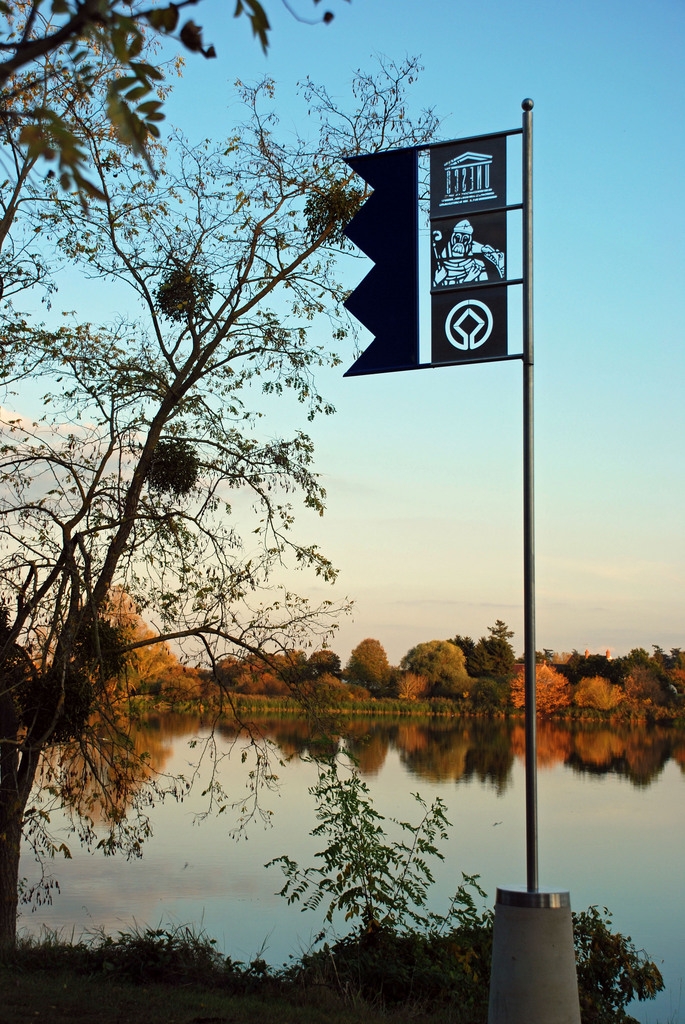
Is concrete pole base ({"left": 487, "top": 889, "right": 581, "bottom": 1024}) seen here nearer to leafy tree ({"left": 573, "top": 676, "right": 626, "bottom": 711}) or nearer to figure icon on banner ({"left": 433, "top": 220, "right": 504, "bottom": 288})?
figure icon on banner ({"left": 433, "top": 220, "right": 504, "bottom": 288})

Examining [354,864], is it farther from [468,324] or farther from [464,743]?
[464,743]

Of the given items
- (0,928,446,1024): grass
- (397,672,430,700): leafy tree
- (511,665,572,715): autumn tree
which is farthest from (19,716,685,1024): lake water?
(511,665,572,715): autumn tree

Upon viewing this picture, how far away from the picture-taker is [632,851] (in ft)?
59.0

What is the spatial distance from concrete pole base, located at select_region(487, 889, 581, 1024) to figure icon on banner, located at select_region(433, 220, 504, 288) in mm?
3109

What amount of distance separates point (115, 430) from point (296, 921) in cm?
660

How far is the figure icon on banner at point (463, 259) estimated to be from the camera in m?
5.54

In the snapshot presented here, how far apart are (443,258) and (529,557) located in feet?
5.61

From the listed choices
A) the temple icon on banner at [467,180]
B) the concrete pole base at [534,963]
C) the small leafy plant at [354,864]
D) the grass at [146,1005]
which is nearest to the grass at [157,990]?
the grass at [146,1005]

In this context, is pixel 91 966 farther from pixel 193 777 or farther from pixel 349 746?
pixel 349 746

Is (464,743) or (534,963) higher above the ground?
(534,963)

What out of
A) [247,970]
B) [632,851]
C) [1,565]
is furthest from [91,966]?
[632,851]

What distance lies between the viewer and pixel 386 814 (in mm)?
15875

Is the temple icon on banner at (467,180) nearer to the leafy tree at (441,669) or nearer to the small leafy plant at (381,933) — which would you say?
the small leafy plant at (381,933)

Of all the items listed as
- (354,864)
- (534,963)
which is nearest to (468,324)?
(534,963)
